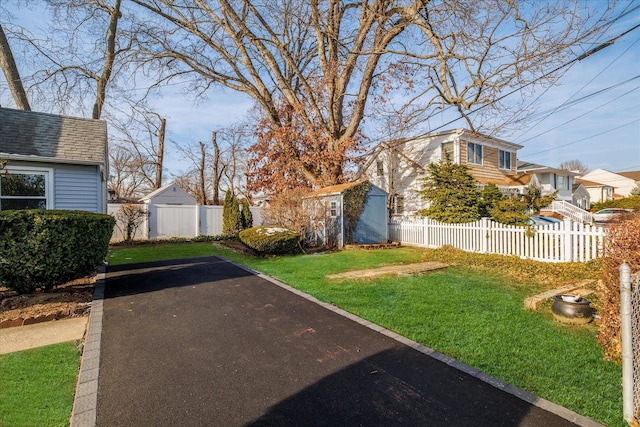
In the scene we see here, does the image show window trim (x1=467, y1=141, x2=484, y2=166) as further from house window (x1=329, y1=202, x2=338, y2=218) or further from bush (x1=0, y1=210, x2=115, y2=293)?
bush (x1=0, y1=210, x2=115, y2=293)

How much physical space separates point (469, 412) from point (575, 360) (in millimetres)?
1640

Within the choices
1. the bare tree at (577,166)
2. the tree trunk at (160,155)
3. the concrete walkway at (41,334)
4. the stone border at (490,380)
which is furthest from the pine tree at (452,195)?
the bare tree at (577,166)

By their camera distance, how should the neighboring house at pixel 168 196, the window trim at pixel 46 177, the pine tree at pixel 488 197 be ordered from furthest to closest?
1. the neighboring house at pixel 168 196
2. the pine tree at pixel 488 197
3. the window trim at pixel 46 177

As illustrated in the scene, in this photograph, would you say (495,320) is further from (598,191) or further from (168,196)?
(598,191)

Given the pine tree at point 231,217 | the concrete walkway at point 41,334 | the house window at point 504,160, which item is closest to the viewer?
the concrete walkway at point 41,334

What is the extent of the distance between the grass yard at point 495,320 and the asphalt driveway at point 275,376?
13.2 inches

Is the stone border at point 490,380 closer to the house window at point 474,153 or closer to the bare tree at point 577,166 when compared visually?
the house window at point 474,153

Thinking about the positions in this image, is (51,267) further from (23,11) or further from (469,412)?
(23,11)

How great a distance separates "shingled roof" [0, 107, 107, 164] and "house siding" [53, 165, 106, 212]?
0.40m

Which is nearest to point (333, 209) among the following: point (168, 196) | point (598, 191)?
point (168, 196)

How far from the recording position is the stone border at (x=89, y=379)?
2373mm

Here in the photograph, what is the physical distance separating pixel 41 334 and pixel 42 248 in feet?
5.82

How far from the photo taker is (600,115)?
15.2 metres

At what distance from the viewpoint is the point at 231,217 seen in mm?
17438
